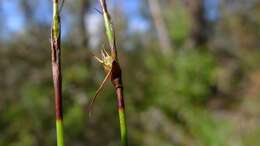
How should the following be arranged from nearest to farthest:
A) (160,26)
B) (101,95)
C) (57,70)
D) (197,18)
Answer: (57,70) → (101,95) → (197,18) → (160,26)

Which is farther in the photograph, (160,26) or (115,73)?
(160,26)

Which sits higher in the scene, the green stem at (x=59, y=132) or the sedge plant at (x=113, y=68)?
the sedge plant at (x=113, y=68)

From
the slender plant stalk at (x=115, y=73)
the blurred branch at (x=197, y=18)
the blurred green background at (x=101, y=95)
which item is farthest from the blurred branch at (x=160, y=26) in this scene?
the slender plant stalk at (x=115, y=73)

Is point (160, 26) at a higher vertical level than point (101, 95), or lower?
higher

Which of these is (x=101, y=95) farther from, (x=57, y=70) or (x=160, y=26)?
(x=160, y=26)

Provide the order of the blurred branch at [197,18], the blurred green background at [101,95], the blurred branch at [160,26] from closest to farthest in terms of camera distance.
Answer: the blurred green background at [101,95]
the blurred branch at [197,18]
the blurred branch at [160,26]

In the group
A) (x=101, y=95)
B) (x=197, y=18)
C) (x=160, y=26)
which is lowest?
(x=101, y=95)

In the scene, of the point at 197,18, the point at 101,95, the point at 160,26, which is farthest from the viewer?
the point at 160,26

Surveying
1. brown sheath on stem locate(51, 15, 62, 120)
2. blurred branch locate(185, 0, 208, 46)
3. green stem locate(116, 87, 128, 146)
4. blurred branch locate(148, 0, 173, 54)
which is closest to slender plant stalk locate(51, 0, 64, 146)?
brown sheath on stem locate(51, 15, 62, 120)

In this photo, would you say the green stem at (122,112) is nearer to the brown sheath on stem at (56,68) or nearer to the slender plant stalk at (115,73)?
the slender plant stalk at (115,73)

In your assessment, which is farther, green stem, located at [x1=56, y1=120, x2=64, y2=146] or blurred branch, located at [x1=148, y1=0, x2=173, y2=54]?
blurred branch, located at [x1=148, y1=0, x2=173, y2=54]

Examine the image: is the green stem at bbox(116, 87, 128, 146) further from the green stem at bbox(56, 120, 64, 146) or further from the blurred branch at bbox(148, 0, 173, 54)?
the blurred branch at bbox(148, 0, 173, 54)

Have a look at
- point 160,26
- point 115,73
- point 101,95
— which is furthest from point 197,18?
point 115,73
